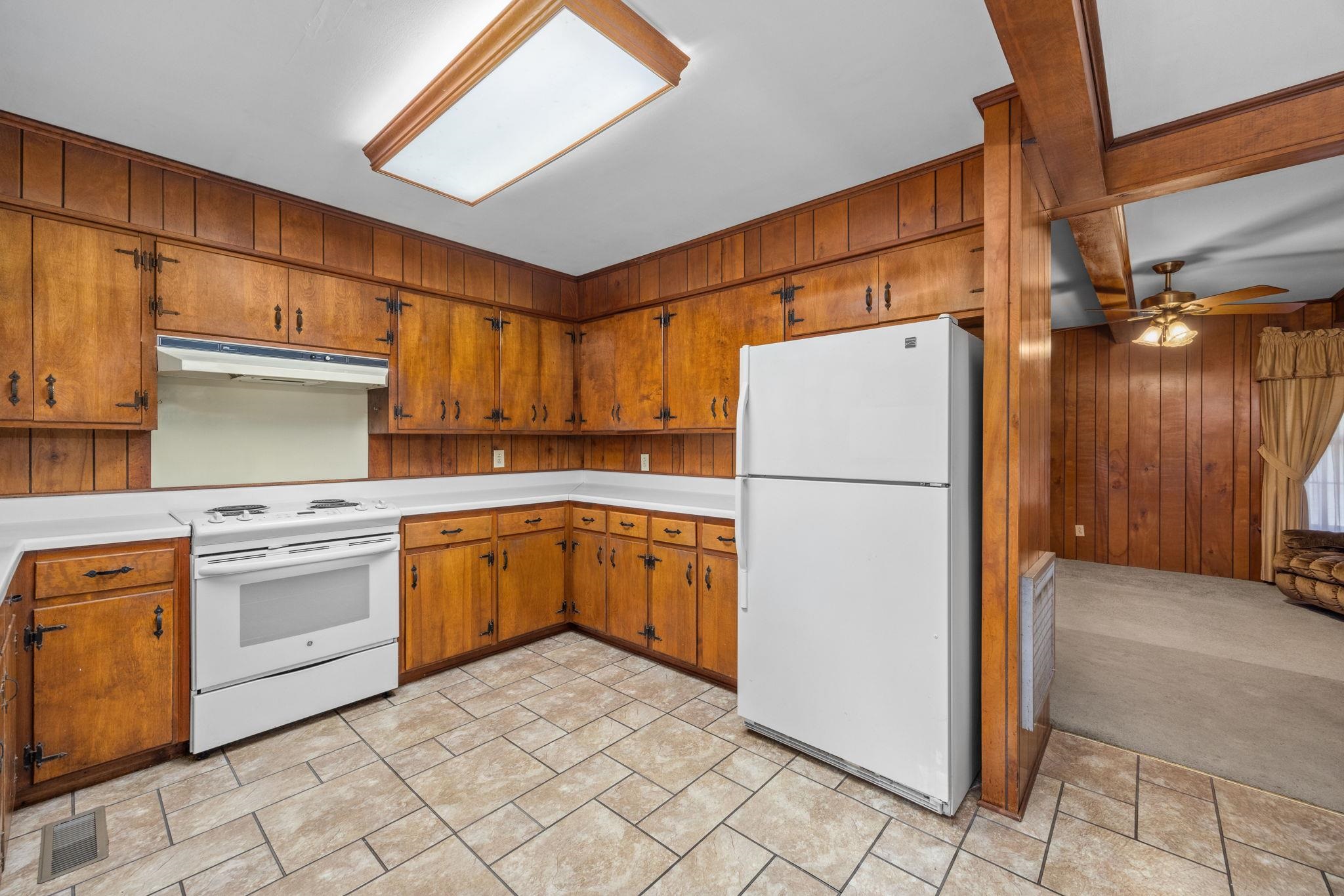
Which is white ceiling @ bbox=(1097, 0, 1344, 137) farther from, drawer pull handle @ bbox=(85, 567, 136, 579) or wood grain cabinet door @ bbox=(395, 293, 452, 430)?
drawer pull handle @ bbox=(85, 567, 136, 579)

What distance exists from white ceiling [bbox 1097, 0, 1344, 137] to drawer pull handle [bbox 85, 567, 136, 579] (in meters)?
3.67

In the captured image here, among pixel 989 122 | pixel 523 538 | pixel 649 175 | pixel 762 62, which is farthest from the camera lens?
pixel 523 538

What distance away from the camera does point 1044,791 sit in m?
2.14

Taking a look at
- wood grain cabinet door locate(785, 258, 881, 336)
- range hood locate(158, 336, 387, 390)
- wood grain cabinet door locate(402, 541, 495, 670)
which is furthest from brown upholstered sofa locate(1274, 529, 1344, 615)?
range hood locate(158, 336, 387, 390)

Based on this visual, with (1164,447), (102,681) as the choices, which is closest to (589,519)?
(102,681)

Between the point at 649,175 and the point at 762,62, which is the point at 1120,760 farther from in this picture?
the point at 649,175

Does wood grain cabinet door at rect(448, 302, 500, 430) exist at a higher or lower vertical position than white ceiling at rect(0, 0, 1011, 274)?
lower

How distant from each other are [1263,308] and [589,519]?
5.87 metres

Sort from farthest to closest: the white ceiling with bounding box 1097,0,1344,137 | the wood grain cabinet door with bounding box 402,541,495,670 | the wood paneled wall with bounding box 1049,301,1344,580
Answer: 1. the wood paneled wall with bounding box 1049,301,1344,580
2. the wood grain cabinet door with bounding box 402,541,495,670
3. the white ceiling with bounding box 1097,0,1344,137

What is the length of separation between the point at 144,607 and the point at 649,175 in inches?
107

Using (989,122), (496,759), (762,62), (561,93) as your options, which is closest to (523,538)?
(496,759)

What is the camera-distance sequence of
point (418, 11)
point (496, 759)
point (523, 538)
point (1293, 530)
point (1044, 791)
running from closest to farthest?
point (418, 11) < point (1044, 791) < point (496, 759) < point (523, 538) < point (1293, 530)

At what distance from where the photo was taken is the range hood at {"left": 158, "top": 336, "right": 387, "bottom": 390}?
2.49 meters

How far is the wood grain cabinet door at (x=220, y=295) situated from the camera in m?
2.52
